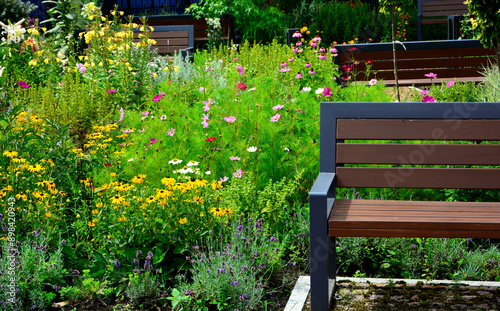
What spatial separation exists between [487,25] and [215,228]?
374cm

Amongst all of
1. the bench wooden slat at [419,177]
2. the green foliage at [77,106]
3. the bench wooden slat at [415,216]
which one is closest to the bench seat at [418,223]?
the bench wooden slat at [415,216]

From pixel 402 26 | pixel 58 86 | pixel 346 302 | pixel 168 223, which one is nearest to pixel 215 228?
pixel 168 223

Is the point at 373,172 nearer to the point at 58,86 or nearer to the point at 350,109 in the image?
the point at 350,109

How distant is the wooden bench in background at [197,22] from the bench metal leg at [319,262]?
35.0 feet

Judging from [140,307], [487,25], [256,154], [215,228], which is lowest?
[140,307]

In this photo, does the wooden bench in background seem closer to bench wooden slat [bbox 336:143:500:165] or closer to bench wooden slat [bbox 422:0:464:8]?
bench wooden slat [bbox 422:0:464:8]

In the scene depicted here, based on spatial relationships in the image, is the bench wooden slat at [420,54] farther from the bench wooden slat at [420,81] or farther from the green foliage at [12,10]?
the green foliage at [12,10]

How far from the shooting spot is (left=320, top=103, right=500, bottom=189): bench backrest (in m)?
3.51

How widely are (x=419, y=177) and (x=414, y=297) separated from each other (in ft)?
2.30

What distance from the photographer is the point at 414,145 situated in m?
3.53

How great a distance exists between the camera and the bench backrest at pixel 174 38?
11031 millimetres

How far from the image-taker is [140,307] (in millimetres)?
3420

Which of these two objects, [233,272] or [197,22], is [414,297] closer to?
[233,272]

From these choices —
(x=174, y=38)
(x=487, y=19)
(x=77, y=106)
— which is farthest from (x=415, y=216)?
(x=174, y=38)
